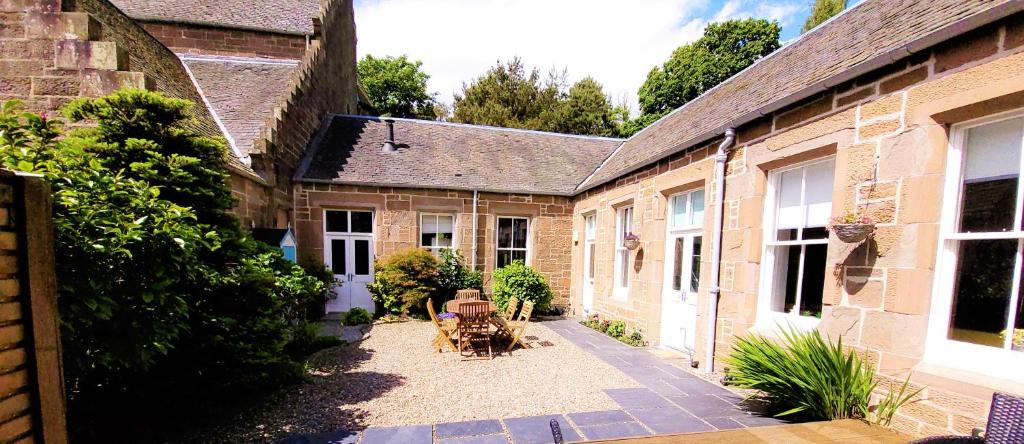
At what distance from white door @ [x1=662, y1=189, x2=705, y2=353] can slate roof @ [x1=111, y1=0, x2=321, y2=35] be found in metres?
11.0

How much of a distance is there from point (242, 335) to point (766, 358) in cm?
528

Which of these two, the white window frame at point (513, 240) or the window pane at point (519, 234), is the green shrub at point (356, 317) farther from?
the window pane at point (519, 234)

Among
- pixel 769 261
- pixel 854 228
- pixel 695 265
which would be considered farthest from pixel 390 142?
pixel 854 228

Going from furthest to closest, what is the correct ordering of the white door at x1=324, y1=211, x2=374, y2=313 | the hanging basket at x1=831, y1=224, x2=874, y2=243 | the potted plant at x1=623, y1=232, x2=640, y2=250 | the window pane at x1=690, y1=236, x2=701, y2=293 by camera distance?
the white door at x1=324, y1=211, x2=374, y2=313, the potted plant at x1=623, y1=232, x2=640, y2=250, the window pane at x1=690, y1=236, x2=701, y2=293, the hanging basket at x1=831, y1=224, x2=874, y2=243

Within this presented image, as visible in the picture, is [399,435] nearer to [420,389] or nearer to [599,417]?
[420,389]

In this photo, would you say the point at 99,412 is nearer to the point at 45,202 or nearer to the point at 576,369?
the point at 45,202

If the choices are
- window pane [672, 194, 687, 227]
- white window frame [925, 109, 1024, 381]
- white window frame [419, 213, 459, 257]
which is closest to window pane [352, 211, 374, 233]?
white window frame [419, 213, 459, 257]

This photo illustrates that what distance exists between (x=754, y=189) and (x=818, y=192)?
0.63 m

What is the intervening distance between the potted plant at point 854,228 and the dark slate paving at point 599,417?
2.60 m

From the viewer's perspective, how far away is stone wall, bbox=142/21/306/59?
9938 mm

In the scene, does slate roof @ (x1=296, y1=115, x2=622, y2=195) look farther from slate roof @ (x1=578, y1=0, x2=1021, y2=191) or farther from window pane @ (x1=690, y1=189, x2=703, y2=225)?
window pane @ (x1=690, y1=189, x2=703, y2=225)

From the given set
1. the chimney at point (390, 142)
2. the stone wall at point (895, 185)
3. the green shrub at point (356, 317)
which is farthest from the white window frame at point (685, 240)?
the chimney at point (390, 142)

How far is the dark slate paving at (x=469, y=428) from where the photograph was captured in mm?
3354

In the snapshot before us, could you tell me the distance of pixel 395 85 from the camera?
23359 mm
